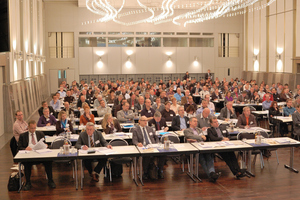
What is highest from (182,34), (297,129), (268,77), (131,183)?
(182,34)

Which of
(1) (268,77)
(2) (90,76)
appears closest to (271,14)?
(1) (268,77)

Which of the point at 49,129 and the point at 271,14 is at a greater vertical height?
the point at 271,14

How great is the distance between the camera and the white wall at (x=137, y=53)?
2869cm

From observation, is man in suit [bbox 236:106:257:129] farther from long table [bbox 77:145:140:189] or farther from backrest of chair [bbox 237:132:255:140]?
long table [bbox 77:145:140:189]

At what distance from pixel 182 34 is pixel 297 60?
10.5 m

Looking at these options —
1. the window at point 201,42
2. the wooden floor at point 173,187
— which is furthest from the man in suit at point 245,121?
the window at point 201,42

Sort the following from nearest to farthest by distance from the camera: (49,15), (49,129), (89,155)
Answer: (89,155)
(49,129)
(49,15)

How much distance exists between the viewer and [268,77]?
25.4 metres

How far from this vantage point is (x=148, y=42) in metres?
29.8

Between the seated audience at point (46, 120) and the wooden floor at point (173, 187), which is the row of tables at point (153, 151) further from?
the seated audience at point (46, 120)

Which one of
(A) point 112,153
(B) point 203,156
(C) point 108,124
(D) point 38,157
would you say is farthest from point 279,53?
(D) point 38,157

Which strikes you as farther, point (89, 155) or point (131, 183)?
point (131, 183)

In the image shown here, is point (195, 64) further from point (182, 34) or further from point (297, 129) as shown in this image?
point (297, 129)

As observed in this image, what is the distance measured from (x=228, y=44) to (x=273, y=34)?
608 centimetres
